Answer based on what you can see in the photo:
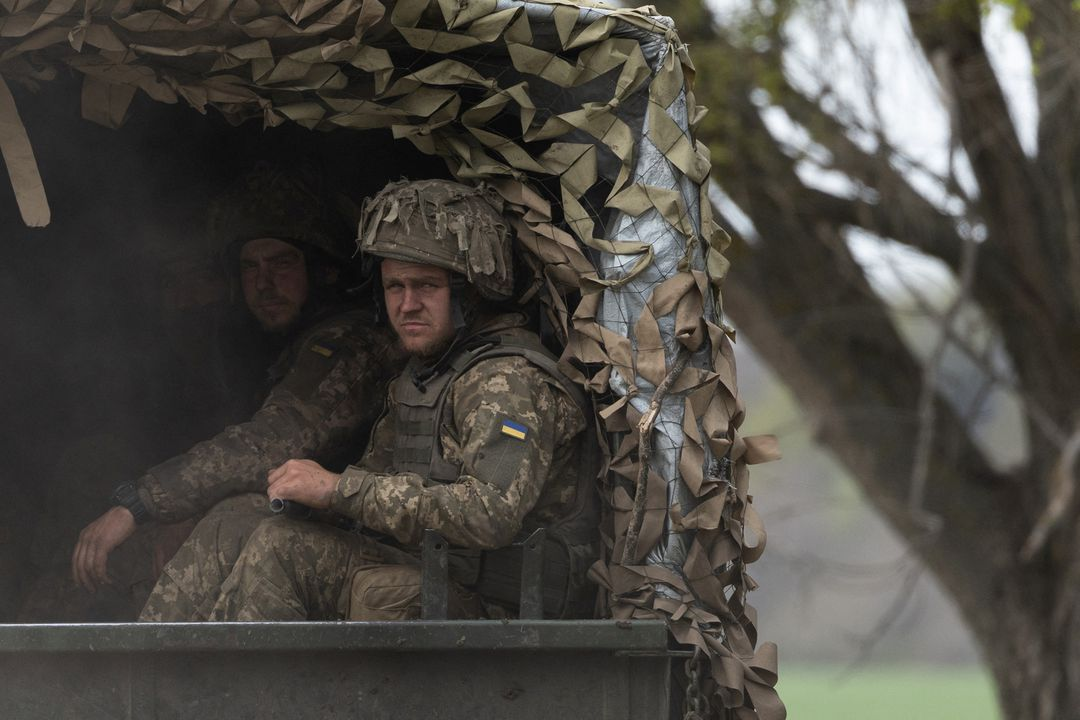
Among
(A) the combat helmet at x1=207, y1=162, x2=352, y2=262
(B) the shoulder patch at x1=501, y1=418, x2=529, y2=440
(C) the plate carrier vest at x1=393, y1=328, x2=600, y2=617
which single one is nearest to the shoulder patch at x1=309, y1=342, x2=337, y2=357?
(A) the combat helmet at x1=207, y1=162, x2=352, y2=262

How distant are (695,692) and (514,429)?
76 centimetres

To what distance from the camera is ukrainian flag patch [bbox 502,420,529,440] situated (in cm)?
401

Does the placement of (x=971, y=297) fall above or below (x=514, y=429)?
above

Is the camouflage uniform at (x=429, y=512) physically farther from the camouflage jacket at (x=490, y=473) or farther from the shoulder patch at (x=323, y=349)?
the shoulder patch at (x=323, y=349)

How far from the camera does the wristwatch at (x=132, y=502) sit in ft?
15.3

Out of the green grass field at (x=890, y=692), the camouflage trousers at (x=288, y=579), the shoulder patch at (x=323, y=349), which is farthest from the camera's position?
the green grass field at (x=890, y=692)

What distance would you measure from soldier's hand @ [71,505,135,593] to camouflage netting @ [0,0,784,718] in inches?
36.2

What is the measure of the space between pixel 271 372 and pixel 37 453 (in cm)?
99

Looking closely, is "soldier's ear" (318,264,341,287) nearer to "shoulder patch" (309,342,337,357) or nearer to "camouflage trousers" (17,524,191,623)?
"shoulder patch" (309,342,337,357)

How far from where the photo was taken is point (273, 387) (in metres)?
4.97

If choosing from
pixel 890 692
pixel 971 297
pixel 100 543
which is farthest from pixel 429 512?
pixel 890 692

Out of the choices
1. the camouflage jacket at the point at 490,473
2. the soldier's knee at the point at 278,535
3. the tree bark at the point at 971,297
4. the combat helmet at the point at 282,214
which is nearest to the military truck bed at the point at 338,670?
the camouflage jacket at the point at 490,473

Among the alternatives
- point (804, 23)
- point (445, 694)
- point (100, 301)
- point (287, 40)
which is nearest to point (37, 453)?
point (100, 301)

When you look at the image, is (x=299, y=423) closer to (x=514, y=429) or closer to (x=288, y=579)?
(x=288, y=579)
